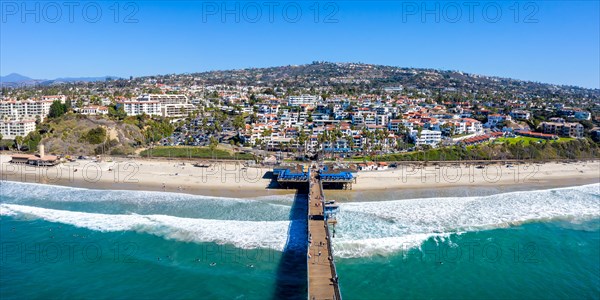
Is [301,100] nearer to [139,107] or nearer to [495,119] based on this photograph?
[139,107]

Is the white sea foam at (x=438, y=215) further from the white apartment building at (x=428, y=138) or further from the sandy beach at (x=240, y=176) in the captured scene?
the white apartment building at (x=428, y=138)

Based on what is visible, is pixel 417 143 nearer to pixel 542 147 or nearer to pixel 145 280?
pixel 542 147

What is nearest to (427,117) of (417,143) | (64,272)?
(417,143)

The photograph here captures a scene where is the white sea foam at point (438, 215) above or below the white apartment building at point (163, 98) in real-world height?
below

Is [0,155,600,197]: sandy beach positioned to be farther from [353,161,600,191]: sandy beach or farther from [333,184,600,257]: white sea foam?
[333,184,600,257]: white sea foam

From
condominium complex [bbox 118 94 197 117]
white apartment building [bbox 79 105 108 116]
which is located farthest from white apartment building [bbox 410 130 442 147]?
white apartment building [bbox 79 105 108 116]

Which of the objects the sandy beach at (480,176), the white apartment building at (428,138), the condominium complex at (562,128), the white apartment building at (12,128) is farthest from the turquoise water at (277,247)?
the condominium complex at (562,128)
